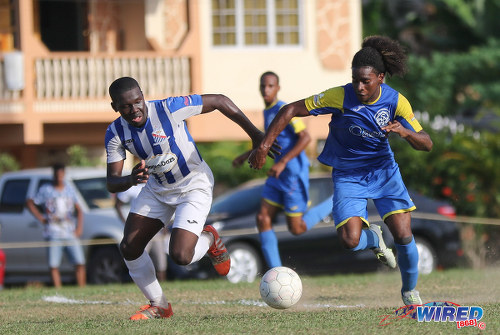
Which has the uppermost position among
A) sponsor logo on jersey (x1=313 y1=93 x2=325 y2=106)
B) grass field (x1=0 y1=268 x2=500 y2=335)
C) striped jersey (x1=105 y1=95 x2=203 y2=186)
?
sponsor logo on jersey (x1=313 y1=93 x2=325 y2=106)

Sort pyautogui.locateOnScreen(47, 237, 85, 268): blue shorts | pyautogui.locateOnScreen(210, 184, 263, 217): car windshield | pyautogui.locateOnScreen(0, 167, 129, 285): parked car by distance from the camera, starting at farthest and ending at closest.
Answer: pyautogui.locateOnScreen(0, 167, 129, 285): parked car
pyautogui.locateOnScreen(210, 184, 263, 217): car windshield
pyautogui.locateOnScreen(47, 237, 85, 268): blue shorts

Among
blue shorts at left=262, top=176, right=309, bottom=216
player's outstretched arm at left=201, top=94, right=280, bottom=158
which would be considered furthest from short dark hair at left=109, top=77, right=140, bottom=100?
blue shorts at left=262, top=176, right=309, bottom=216

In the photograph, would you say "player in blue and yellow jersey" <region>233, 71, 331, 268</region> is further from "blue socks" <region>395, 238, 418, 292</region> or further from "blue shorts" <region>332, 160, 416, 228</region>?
"blue socks" <region>395, 238, 418, 292</region>

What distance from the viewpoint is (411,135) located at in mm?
8266

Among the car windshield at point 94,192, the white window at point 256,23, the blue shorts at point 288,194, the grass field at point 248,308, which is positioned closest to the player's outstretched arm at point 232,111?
the grass field at point 248,308

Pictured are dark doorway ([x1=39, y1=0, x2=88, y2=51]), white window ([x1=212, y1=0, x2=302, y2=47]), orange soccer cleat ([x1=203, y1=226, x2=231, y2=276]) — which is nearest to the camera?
orange soccer cleat ([x1=203, y1=226, x2=231, y2=276])

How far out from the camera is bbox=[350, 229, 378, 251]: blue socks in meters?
9.00

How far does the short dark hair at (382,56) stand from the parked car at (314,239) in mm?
7149

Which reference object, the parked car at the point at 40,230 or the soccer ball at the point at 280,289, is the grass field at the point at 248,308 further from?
the parked car at the point at 40,230

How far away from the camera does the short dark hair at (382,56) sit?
858 centimetres

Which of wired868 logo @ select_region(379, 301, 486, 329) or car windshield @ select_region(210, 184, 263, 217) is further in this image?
car windshield @ select_region(210, 184, 263, 217)

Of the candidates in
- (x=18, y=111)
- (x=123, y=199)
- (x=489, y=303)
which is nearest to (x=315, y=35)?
(x=18, y=111)

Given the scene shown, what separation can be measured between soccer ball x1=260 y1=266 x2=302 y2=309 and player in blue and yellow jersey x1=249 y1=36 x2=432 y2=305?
2.22 ft

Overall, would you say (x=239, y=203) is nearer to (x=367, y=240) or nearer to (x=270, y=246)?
(x=270, y=246)
